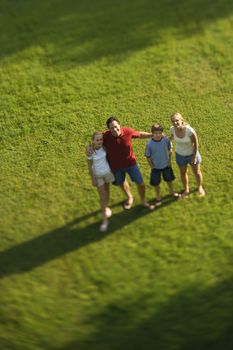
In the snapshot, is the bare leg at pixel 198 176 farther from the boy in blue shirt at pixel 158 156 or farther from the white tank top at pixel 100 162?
the white tank top at pixel 100 162

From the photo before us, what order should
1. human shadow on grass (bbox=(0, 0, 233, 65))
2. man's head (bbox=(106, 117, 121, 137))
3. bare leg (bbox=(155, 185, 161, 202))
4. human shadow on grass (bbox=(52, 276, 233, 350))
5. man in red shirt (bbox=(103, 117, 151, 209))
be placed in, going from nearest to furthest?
human shadow on grass (bbox=(52, 276, 233, 350)) → man's head (bbox=(106, 117, 121, 137)) → man in red shirt (bbox=(103, 117, 151, 209)) → bare leg (bbox=(155, 185, 161, 202)) → human shadow on grass (bbox=(0, 0, 233, 65))

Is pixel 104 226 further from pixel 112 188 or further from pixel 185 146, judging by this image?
pixel 185 146

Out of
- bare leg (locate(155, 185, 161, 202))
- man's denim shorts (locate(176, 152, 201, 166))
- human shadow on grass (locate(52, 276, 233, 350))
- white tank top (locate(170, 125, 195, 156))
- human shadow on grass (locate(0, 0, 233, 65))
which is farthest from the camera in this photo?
human shadow on grass (locate(0, 0, 233, 65))

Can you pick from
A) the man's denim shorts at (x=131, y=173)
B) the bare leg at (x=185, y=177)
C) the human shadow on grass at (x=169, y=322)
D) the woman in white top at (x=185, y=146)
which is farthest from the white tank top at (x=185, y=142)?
the human shadow on grass at (x=169, y=322)

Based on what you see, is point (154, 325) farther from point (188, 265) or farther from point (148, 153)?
point (148, 153)

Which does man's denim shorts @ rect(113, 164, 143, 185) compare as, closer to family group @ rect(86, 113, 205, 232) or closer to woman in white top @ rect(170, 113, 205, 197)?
family group @ rect(86, 113, 205, 232)

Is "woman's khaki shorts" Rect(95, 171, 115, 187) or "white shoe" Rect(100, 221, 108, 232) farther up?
"woman's khaki shorts" Rect(95, 171, 115, 187)

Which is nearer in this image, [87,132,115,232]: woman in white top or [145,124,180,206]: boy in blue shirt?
[87,132,115,232]: woman in white top

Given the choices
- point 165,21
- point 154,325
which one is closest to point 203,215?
point 154,325

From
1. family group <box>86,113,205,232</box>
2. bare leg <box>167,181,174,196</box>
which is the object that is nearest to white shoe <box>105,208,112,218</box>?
family group <box>86,113,205,232</box>
